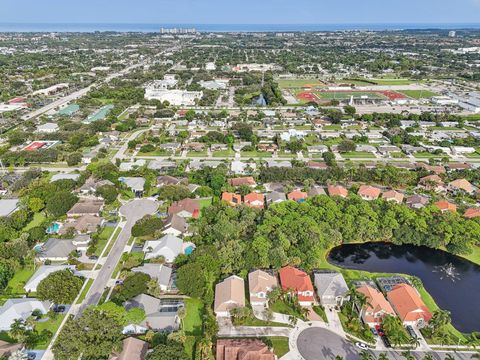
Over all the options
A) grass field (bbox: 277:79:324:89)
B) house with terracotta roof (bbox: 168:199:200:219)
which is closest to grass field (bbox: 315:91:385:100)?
grass field (bbox: 277:79:324:89)

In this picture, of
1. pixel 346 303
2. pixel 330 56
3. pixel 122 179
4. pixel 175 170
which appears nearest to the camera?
pixel 346 303

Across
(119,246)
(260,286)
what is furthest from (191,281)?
→ (119,246)

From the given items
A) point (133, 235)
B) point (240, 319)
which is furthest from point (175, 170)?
point (240, 319)

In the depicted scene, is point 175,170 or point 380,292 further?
point 175,170

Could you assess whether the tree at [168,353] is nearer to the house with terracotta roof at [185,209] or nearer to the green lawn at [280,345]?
the green lawn at [280,345]

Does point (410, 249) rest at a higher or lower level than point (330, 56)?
lower

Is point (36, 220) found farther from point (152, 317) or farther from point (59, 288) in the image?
point (152, 317)

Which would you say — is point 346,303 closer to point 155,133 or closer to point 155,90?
point 155,133

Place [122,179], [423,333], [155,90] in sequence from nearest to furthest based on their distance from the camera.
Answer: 1. [423,333]
2. [122,179]
3. [155,90]
